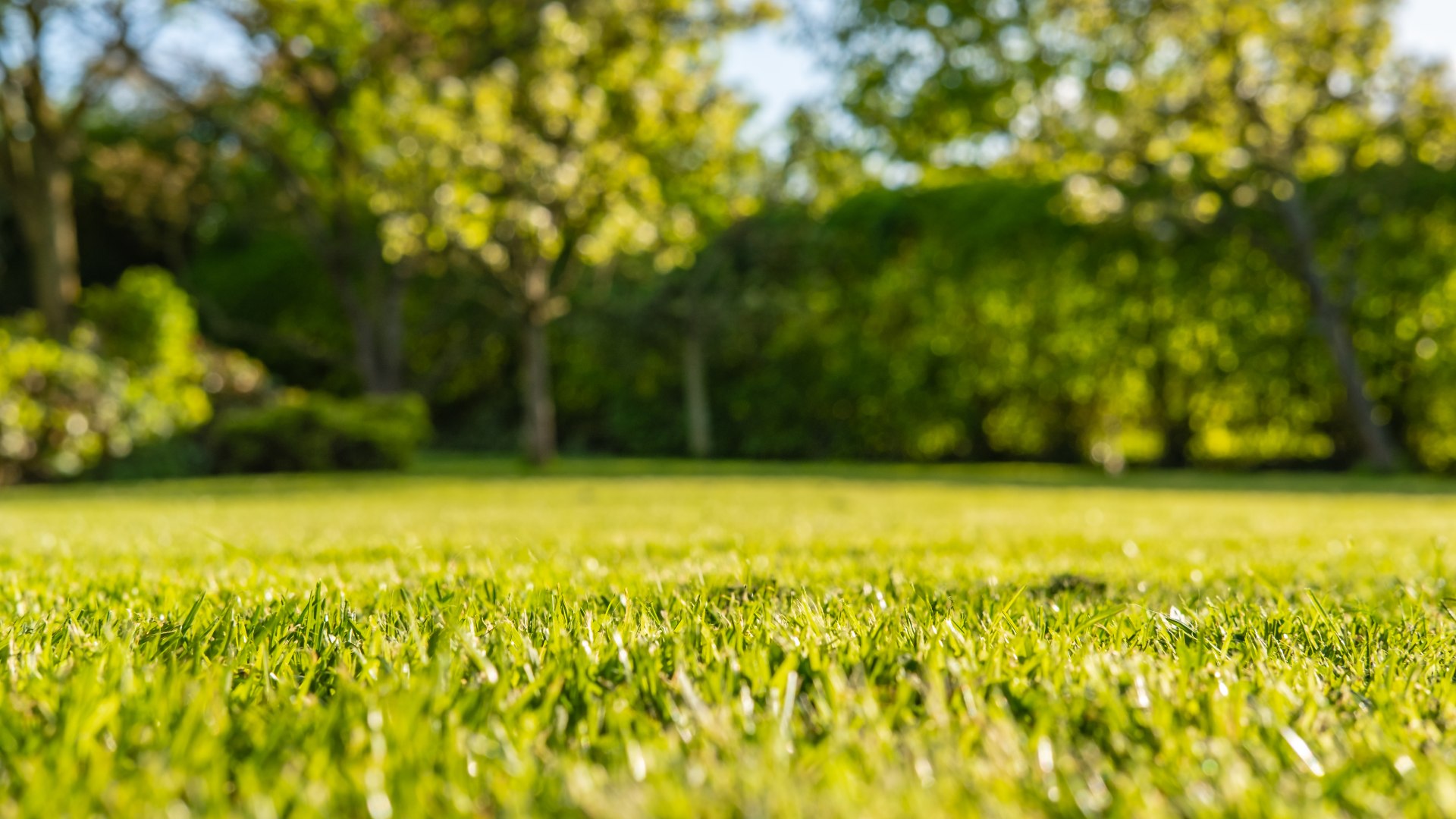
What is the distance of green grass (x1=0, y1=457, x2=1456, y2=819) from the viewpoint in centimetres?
94

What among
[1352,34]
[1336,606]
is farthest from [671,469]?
[1336,606]

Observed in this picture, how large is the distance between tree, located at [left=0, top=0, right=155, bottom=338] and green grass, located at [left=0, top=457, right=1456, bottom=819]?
14.0 metres

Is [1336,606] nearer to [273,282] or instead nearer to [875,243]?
[875,243]

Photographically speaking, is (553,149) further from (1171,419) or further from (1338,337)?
(1338,337)

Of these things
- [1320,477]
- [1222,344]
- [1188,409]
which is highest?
[1222,344]

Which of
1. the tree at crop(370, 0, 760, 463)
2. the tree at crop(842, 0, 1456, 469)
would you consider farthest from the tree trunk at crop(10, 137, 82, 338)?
the tree at crop(842, 0, 1456, 469)

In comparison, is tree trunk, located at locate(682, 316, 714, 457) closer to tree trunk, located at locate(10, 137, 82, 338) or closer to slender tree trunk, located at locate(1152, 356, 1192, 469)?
slender tree trunk, located at locate(1152, 356, 1192, 469)

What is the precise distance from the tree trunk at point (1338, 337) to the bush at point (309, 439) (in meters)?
11.8

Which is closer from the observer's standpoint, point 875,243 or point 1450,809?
point 1450,809

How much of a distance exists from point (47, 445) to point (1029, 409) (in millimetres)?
12541

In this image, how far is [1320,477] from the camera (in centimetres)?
1232

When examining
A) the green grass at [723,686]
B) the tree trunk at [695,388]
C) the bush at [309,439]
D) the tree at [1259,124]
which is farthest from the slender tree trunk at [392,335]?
the green grass at [723,686]

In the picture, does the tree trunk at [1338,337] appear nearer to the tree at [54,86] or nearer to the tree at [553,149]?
the tree at [553,149]

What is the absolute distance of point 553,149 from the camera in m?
12.6
